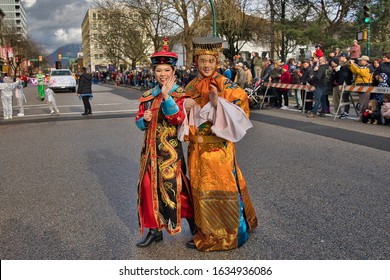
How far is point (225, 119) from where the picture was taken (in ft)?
11.1

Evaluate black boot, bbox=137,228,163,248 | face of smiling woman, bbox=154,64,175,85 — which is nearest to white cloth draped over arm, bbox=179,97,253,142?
face of smiling woman, bbox=154,64,175,85

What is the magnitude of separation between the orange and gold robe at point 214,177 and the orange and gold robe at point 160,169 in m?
0.13

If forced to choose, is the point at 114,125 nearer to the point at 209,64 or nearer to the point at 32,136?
the point at 32,136

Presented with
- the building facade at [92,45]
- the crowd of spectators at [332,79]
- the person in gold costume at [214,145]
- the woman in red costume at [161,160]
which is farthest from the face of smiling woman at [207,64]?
the building facade at [92,45]

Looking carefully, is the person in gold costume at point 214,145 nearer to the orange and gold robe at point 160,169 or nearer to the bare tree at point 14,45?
the orange and gold robe at point 160,169

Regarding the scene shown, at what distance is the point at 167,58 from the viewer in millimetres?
3523

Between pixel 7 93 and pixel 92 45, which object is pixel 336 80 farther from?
pixel 92 45

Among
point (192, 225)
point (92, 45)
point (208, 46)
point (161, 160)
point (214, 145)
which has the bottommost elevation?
point (192, 225)

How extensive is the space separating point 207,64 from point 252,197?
7.60 ft

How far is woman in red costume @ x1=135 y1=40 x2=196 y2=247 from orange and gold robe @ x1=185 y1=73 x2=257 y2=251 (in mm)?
125

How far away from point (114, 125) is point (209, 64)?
31.7 ft

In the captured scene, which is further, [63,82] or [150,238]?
[63,82]

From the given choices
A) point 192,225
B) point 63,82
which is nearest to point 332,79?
point 192,225

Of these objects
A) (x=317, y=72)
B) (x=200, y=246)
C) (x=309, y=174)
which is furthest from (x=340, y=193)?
(x=317, y=72)
